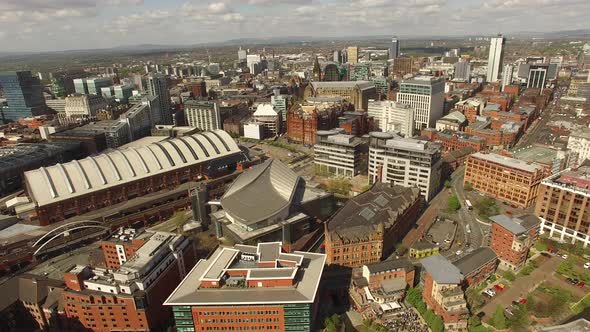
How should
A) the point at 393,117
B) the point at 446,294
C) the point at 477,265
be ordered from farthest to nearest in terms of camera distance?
1. the point at 393,117
2. the point at 477,265
3. the point at 446,294

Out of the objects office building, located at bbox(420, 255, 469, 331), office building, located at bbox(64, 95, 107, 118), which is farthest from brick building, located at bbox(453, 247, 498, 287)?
office building, located at bbox(64, 95, 107, 118)

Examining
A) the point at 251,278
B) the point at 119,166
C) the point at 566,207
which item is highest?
the point at 119,166

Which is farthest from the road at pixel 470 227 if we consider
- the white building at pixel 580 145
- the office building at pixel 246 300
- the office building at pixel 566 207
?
the office building at pixel 246 300

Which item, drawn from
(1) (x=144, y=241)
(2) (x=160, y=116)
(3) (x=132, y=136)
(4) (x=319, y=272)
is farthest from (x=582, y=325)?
(2) (x=160, y=116)

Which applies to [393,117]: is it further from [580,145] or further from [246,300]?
[246,300]

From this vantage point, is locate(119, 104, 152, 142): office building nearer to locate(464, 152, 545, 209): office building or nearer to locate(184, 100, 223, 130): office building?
locate(184, 100, 223, 130): office building

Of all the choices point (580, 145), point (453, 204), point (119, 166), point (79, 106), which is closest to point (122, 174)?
point (119, 166)

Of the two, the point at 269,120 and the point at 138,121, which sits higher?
the point at 138,121
